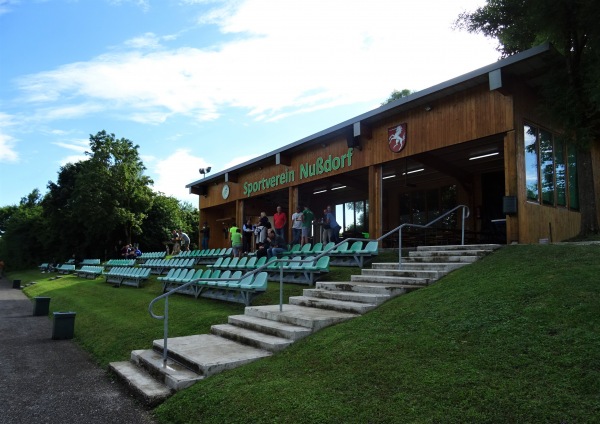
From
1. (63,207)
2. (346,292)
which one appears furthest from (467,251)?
(63,207)

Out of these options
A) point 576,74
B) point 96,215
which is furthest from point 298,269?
point 96,215

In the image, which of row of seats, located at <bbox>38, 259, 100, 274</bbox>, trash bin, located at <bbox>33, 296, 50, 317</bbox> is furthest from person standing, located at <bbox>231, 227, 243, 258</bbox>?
row of seats, located at <bbox>38, 259, 100, 274</bbox>

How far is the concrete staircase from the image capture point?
5391 millimetres

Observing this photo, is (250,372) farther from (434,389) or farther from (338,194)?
(338,194)

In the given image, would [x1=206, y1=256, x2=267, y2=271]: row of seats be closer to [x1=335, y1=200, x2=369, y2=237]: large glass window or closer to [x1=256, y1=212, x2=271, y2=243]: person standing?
[x1=256, y1=212, x2=271, y2=243]: person standing

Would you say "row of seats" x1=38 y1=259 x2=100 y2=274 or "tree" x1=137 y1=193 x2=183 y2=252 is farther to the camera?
"tree" x1=137 y1=193 x2=183 y2=252

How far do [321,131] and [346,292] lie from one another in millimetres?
8424

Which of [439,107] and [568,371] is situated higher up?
[439,107]

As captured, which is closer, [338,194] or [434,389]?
[434,389]

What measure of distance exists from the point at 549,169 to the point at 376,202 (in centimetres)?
466

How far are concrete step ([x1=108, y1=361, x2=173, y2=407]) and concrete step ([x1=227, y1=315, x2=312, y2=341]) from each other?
1.65 metres

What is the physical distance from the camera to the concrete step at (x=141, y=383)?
4.99 meters

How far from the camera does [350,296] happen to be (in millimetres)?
7312

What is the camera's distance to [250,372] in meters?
5.02
